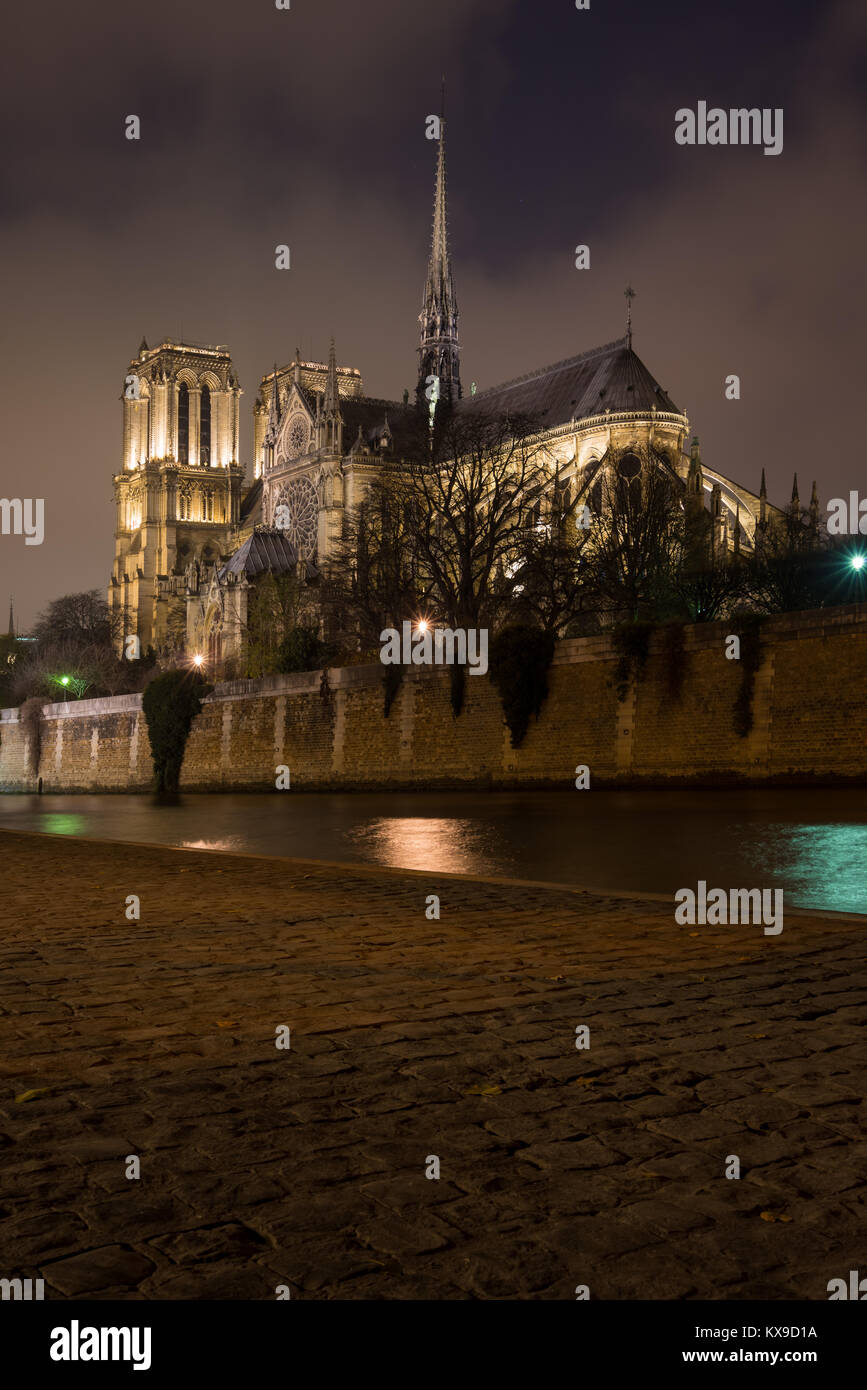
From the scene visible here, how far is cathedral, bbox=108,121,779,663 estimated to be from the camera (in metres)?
61.4

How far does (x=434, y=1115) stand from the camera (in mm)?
3748

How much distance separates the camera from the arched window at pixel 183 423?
111 meters

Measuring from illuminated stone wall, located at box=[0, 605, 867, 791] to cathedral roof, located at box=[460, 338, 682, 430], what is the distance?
98.0 feet

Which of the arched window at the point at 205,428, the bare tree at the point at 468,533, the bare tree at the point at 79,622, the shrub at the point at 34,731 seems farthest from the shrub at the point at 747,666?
the arched window at the point at 205,428

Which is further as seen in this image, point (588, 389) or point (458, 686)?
point (588, 389)

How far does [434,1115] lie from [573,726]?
2316cm

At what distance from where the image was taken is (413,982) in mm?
5875

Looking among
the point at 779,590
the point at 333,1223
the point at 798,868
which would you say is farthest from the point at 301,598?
the point at 333,1223

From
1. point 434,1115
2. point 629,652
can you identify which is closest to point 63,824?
point 629,652

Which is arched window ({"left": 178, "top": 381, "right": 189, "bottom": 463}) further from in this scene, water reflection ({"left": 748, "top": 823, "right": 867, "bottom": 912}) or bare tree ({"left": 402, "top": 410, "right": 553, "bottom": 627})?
water reflection ({"left": 748, "top": 823, "right": 867, "bottom": 912})

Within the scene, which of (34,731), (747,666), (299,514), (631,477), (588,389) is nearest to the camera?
(747,666)

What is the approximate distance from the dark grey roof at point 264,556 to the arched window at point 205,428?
37.3 meters

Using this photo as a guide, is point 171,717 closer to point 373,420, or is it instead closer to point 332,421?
point 332,421

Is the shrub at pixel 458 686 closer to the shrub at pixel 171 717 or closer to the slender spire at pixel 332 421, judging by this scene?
the shrub at pixel 171 717
